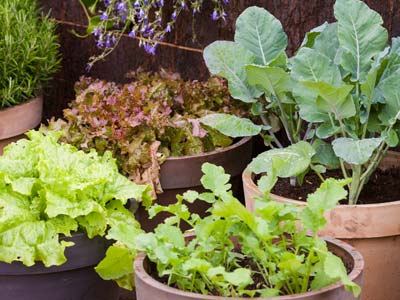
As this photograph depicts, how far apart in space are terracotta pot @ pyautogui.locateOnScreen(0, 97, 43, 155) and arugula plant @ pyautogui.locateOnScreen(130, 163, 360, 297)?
1671mm

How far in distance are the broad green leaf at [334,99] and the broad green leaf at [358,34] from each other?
139mm

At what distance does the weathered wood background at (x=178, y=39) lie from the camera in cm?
343

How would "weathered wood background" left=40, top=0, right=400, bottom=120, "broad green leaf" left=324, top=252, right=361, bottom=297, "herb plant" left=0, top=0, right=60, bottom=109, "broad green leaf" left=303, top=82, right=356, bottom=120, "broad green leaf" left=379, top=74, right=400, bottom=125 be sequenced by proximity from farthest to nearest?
1. "herb plant" left=0, top=0, right=60, bottom=109
2. "weathered wood background" left=40, top=0, right=400, bottom=120
3. "broad green leaf" left=379, top=74, right=400, bottom=125
4. "broad green leaf" left=303, top=82, right=356, bottom=120
5. "broad green leaf" left=324, top=252, right=361, bottom=297

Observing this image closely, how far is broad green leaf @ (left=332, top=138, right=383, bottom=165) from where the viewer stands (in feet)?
8.54

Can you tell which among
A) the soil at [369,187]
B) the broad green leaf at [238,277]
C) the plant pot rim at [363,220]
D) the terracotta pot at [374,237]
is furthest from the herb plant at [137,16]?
the broad green leaf at [238,277]

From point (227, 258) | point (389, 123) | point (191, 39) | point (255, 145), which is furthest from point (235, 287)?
point (191, 39)

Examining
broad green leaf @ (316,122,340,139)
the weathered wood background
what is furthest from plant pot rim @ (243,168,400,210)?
the weathered wood background

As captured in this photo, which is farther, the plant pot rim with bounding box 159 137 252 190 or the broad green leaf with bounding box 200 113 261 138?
the plant pot rim with bounding box 159 137 252 190

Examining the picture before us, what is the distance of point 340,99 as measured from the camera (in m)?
2.65

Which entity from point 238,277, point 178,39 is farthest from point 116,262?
point 178,39

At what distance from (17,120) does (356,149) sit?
1.76 meters

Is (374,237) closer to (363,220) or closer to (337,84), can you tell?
(363,220)

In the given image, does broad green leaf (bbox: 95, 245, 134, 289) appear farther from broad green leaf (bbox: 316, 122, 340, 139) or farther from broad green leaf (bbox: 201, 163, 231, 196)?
broad green leaf (bbox: 316, 122, 340, 139)

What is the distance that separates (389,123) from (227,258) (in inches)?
29.8
